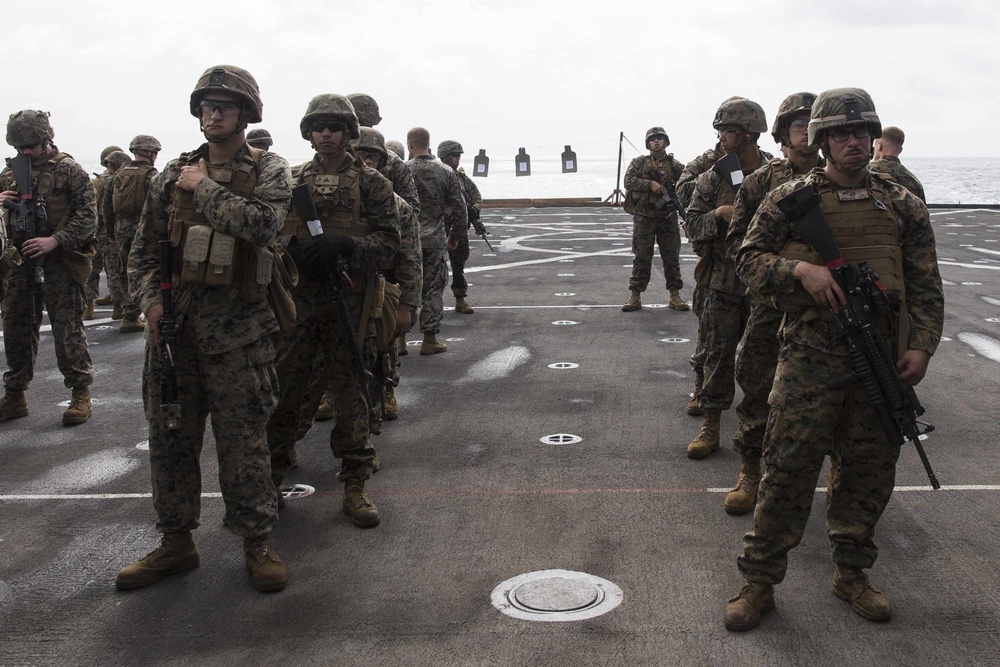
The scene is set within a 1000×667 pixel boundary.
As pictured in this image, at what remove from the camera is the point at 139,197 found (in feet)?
33.0

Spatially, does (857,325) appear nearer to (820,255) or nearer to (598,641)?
(820,255)

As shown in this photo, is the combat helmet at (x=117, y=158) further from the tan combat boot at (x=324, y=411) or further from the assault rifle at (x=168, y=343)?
the assault rifle at (x=168, y=343)

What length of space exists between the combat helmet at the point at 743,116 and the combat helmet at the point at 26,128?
468 cm

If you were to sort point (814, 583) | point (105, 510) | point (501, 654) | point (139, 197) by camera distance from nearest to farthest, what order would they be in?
point (501, 654), point (814, 583), point (105, 510), point (139, 197)

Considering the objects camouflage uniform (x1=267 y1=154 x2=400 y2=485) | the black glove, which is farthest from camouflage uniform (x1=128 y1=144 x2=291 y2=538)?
camouflage uniform (x1=267 y1=154 x2=400 y2=485)

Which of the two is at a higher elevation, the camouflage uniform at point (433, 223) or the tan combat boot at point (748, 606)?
Answer: the camouflage uniform at point (433, 223)

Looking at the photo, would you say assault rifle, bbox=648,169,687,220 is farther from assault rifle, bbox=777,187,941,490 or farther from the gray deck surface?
assault rifle, bbox=777,187,941,490

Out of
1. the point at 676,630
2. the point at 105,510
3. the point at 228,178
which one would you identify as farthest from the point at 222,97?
the point at 676,630

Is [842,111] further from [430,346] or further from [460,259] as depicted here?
[460,259]

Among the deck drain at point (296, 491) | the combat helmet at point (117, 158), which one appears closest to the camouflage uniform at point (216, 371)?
the deck drain at point (296, 491)

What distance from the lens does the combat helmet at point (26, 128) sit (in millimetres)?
6664

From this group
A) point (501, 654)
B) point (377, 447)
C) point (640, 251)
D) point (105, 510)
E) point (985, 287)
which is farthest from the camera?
point (985, 287)

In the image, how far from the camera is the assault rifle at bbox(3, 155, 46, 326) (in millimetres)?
Answer: 6734

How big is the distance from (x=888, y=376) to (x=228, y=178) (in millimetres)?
2788
